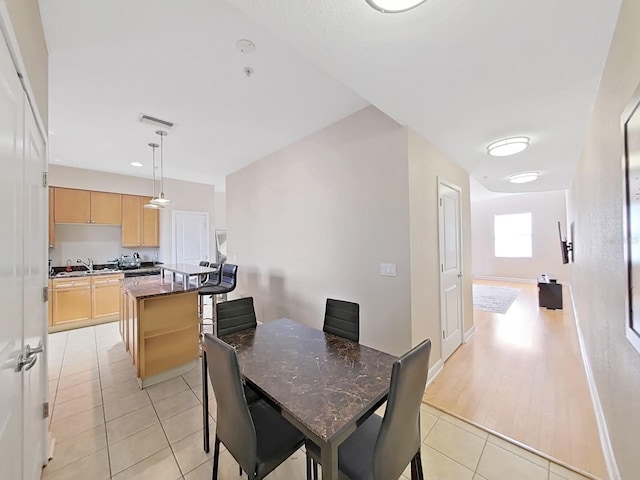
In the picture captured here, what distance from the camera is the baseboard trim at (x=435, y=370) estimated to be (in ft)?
8.77

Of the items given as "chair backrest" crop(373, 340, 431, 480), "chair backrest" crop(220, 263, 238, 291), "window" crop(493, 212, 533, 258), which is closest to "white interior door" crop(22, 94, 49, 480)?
"chair backrest" crop(373, 340, 431, 480)

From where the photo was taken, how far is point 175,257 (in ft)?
19.1

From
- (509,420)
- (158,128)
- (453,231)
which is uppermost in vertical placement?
(158,128)

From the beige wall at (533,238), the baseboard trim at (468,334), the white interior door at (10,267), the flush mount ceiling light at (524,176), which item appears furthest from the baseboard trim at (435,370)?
the beige wall at (533,238)

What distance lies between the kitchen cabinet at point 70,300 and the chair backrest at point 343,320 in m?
4.75

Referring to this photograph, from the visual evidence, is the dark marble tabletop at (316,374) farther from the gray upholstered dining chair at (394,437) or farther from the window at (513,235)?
the window at (513,235)

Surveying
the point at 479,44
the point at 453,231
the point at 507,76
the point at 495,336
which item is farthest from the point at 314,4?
the point at 495,336

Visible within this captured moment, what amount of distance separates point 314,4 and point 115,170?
5531 mm

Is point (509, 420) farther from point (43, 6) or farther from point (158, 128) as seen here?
point (158, 128)

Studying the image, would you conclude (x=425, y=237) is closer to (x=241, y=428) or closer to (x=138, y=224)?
(x=241, y=428)

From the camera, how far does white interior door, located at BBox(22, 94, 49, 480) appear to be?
1249 mm

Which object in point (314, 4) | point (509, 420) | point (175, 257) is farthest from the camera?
point (175, 257)

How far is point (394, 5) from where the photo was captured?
120cm

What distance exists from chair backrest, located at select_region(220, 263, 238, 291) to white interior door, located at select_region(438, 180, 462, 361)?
110 inches
